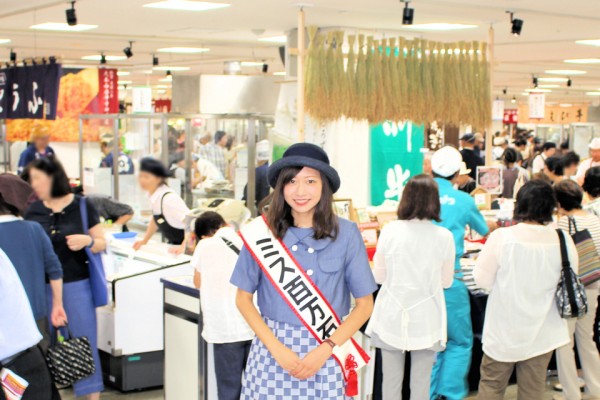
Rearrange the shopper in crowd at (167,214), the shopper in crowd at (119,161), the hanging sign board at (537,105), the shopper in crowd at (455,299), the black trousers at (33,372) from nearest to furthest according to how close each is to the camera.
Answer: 1. the black trousers at (33,372)
2. the shopper in crowd at (455,299)
3. the shopper in crowd at (167,214)
4. the shopper in crowd at (119,161)
5. the hanging sign board at (537,105)

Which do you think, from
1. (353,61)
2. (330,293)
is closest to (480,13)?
(353,61)

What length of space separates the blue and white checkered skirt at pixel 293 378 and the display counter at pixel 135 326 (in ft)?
9.19

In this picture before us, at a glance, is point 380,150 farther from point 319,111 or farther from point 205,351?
point 205,351

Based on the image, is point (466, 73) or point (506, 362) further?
point (466, 73)

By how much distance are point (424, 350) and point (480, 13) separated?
4.44 meters

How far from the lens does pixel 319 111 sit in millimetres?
7238

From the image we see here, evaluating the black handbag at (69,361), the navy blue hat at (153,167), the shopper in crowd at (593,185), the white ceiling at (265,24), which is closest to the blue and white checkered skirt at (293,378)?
the black handbag at (69,361)

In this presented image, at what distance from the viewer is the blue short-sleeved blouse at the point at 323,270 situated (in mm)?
2979

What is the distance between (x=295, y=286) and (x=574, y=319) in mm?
2929

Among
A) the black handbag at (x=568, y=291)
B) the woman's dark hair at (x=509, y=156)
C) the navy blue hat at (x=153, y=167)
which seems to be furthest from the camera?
the woman's dark hair at (x=509, y=156)

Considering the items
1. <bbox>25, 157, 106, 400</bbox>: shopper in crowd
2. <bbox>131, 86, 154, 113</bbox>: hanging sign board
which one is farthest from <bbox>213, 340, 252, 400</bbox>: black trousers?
<bbox>131, 86, 154, 113</bbox>: hanging sign board

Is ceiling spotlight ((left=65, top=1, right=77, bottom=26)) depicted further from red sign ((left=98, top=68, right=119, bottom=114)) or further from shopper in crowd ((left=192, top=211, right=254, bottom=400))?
red sign ((left=98, top=68, right=119, bottom=114))

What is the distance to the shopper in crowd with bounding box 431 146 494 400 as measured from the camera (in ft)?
16.9

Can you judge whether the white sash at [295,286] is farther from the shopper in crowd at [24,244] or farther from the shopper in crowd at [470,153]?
the shopper in crowd at [470,153]
